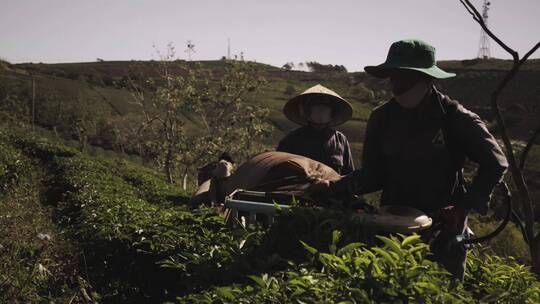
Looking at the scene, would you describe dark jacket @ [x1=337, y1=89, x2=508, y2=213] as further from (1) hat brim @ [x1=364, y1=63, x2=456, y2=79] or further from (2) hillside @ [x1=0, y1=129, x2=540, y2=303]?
(2) hillside @ [x1=0, y1=129, x2=540, y2=303]

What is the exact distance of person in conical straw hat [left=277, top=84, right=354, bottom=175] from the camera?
602 centimetres

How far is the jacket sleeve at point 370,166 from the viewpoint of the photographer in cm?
329

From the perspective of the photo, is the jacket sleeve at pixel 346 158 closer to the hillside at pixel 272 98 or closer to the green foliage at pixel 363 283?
the green foliage at pixel 363 283

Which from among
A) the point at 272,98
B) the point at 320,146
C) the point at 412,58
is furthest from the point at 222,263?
the point at 272,98

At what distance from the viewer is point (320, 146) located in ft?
19.8

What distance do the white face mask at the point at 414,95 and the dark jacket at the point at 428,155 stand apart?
0.04 meters

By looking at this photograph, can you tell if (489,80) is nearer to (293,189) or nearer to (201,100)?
(201,100)

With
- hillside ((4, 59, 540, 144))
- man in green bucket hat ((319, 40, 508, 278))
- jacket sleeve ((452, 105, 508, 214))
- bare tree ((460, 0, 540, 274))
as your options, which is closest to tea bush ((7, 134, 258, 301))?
man in green bucket hat ((319, 40, 508, 278))

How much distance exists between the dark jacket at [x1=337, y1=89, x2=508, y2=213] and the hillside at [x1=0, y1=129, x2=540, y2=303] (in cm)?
42

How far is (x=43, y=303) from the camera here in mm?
4488

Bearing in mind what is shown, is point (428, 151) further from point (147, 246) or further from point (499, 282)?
point (147, 246)

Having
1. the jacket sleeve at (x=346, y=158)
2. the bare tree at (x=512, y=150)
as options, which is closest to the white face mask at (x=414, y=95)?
the bare tree at (x=512, y=150)

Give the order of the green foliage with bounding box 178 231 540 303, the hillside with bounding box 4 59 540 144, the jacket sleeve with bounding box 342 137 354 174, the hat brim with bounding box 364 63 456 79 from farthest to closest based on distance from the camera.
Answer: the hillside with bounding box 4 59 540 144
the jacket sleeve with bounding box 342 137 354 174
the hat brim with bounding box 364 63 456 79
the green foliage with bounding box 178 231 540 303

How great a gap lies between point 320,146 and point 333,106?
605mm
